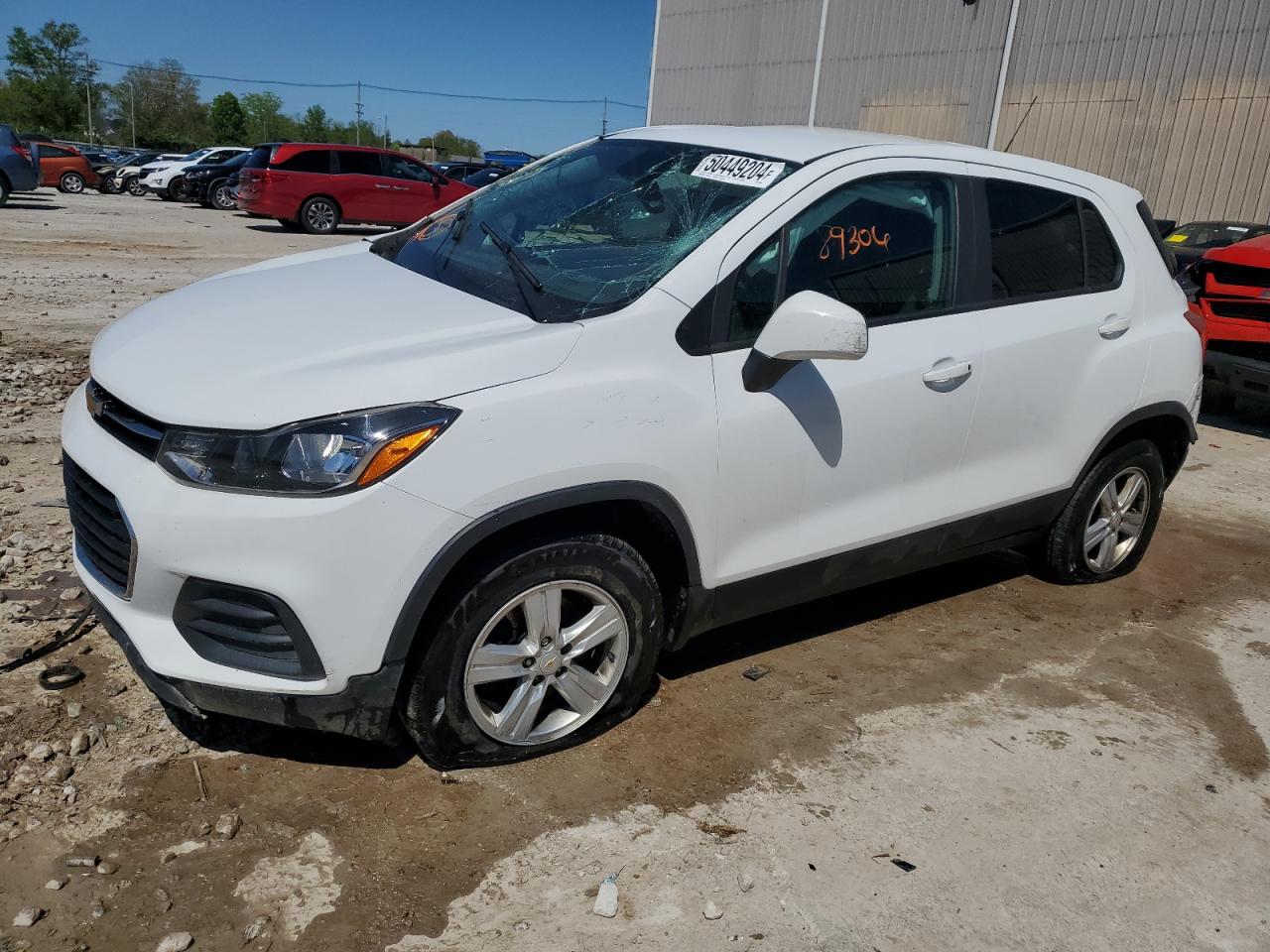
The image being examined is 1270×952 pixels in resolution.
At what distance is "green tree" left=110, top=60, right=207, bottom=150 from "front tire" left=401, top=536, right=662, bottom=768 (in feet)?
281

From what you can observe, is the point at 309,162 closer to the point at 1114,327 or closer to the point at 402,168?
the point at 402,168

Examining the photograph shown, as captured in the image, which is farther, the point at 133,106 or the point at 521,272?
the point at 133,106

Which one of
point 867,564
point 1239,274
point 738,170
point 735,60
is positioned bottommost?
point 867,564

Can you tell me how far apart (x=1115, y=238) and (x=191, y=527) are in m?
3.68

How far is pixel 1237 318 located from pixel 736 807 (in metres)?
6.72

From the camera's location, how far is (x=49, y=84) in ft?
224

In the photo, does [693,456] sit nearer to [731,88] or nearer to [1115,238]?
[1115,238]

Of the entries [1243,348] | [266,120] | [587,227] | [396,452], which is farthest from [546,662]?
[266,120]

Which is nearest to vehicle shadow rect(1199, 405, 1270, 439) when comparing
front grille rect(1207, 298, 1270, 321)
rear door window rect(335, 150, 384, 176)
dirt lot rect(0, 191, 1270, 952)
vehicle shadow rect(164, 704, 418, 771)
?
front grille rect(1207, 298, 1270, 321)

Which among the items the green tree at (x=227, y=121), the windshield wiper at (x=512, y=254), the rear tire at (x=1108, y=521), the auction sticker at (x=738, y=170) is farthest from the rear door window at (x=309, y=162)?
the green tree at (x=227, y=121)

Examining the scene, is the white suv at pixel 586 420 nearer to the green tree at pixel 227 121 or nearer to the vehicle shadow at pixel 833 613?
the vehicle shadow at pixel 833 613

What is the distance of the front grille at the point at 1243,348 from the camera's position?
24.7 feet

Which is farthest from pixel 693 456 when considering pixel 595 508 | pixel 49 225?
pixel 49 225

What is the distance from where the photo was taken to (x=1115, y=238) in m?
4.24
